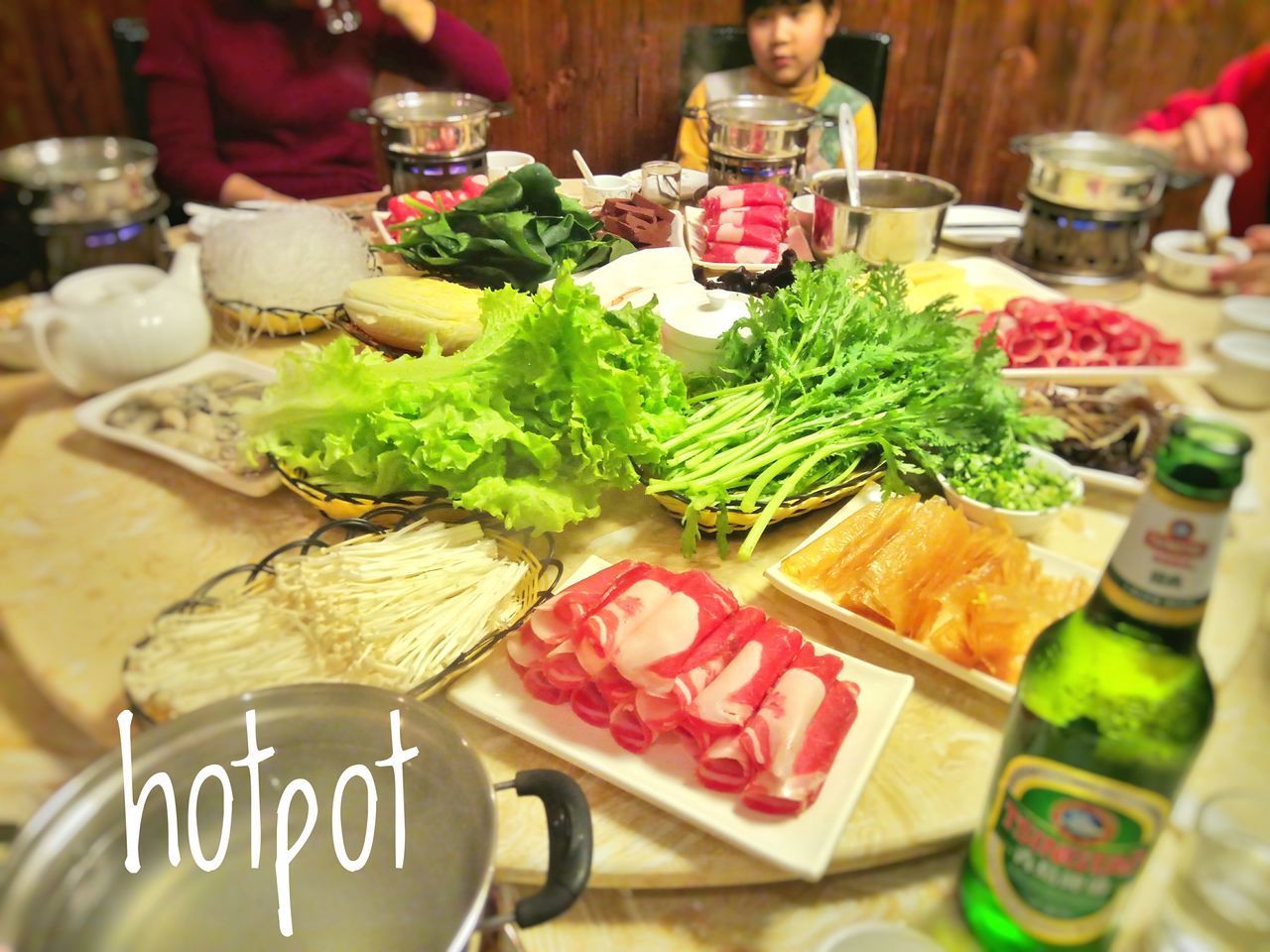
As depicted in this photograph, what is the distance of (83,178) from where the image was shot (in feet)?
1.81

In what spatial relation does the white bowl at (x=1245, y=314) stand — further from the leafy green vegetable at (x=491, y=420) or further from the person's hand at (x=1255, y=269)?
the leafy green vegetable at (x=491, y=420)

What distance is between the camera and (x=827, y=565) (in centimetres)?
84

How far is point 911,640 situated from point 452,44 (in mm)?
960

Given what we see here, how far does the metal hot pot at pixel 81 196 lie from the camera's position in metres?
0.54

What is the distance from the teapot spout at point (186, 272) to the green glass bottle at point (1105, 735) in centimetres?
73

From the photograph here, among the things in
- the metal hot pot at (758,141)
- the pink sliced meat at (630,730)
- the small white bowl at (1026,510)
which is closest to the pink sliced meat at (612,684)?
the pink sliced meat at (630,730)

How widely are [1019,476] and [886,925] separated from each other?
1.84ft

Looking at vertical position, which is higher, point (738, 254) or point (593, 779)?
point (738, 254)

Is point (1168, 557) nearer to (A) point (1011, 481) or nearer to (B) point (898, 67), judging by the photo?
(A) point (1011, 481)

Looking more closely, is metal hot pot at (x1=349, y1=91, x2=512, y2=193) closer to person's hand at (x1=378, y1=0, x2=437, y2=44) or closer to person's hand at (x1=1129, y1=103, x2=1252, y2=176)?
person's hand at (x1=378, y1=0, x2=437, y2=44)

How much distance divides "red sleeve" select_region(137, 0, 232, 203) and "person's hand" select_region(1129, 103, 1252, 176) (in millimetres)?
856

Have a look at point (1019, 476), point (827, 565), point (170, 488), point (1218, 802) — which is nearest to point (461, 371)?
point (170, 488)

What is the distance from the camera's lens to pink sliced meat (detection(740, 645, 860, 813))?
61cm

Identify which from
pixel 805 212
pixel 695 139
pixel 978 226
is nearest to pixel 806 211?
pixel 805 212
